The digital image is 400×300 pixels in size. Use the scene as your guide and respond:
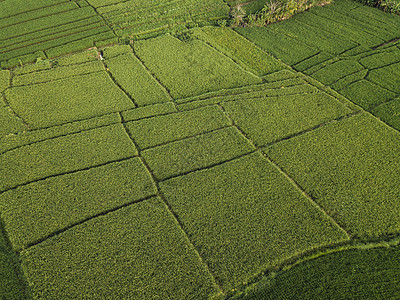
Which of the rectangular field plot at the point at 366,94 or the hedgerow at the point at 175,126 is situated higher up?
the hedgerow at the point at 175,126

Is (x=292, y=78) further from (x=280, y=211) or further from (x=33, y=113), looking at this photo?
(x=33, y=113)

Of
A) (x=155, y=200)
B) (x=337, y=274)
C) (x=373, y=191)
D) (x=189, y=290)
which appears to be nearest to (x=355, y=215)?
(x=373, y=191)

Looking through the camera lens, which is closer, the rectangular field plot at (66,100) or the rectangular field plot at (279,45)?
the rectangular field plot at (66,100)

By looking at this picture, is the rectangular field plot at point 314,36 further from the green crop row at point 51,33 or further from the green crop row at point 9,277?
the green crop row at point 9,277

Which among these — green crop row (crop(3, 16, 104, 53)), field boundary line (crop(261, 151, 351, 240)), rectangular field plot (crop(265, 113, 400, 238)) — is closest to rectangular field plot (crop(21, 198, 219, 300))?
field boundary line (crop(261, 151, 351, 240))

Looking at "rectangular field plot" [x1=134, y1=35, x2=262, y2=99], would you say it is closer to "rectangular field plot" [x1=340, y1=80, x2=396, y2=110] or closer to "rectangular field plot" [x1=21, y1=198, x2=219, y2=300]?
"rectangular field plot" [x1=340, y1=80, x2=396, y2=110]

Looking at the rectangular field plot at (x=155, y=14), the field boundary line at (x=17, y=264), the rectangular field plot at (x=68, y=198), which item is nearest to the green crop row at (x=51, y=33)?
the rectangular field plot at (x=155, y=14)

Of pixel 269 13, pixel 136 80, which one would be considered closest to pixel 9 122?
pixel 136 80
